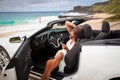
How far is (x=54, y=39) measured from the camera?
4062 millimetres

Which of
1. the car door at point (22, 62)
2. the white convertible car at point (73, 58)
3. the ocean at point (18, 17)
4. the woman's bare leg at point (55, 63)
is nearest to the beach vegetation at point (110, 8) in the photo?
the ocean at point (18, 17)

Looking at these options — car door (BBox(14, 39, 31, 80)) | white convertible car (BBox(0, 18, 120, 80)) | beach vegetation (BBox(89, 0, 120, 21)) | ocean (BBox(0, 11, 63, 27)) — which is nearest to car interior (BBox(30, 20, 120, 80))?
white convertible car (BBox(0, 18, 120, 80))

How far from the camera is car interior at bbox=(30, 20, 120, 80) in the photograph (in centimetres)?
289

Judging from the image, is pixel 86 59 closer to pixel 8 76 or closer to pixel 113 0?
pixel 8 76

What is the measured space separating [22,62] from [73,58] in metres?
0.56

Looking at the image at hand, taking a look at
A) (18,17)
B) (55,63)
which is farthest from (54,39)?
(18,17)

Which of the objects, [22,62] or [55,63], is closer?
[22,62]

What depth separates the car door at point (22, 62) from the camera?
262cm

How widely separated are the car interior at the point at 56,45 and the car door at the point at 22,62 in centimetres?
35

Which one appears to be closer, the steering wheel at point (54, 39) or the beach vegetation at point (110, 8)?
the steering wheel at point (54, 39)

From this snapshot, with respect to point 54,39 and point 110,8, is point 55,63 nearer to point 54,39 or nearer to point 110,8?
point 54,39

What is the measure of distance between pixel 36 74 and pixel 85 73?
0.88 meters

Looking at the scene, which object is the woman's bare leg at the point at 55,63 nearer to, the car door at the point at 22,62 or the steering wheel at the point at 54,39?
the car door at the point at 22,62

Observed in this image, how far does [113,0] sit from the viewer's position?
35.5 feet
